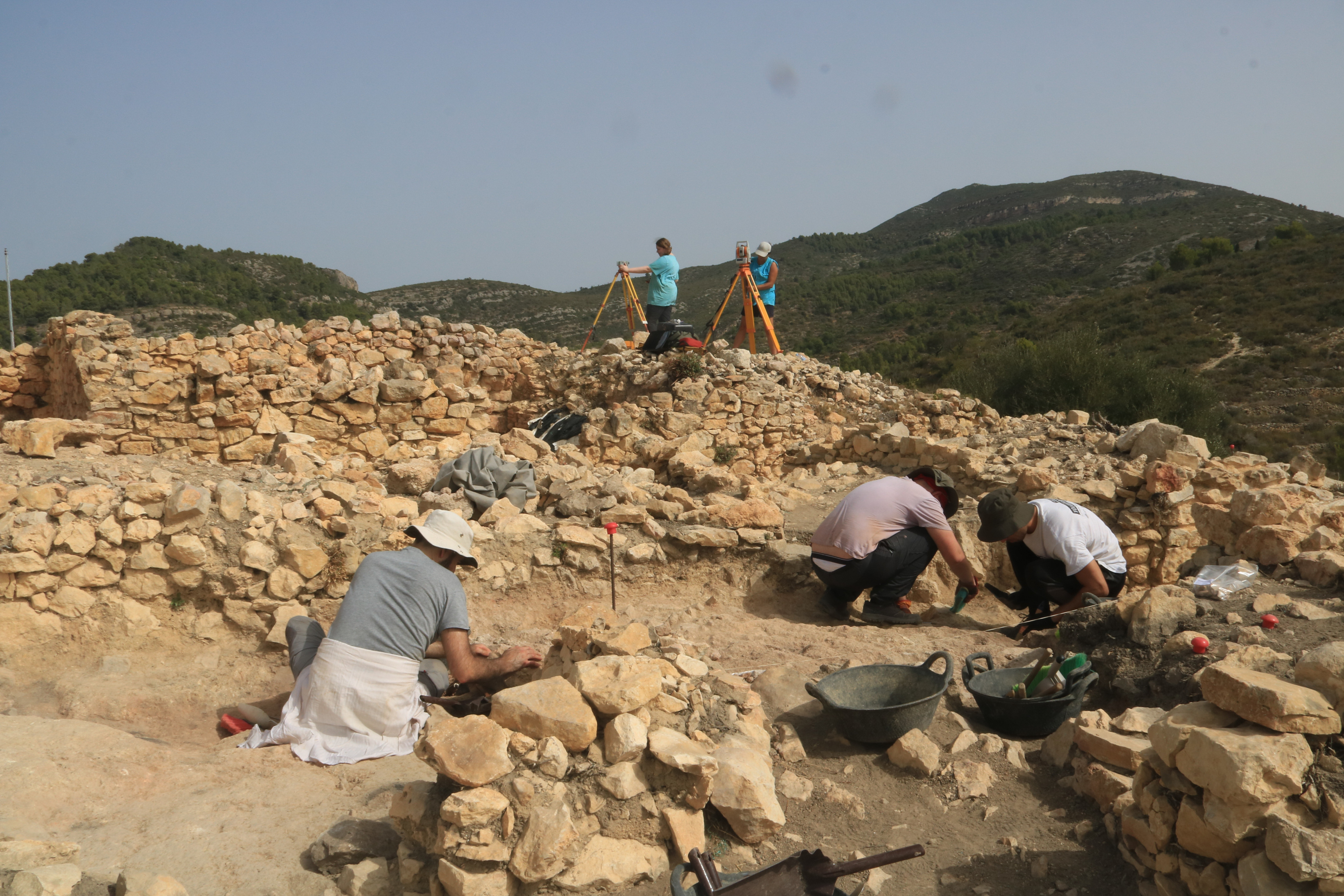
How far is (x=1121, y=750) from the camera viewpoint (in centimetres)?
278

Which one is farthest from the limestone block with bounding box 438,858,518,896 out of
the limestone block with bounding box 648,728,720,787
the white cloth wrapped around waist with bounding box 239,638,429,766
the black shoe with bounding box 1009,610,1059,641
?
the black shoe with bounding box 1009,610,1059,641

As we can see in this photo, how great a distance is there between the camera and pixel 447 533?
3559 mm

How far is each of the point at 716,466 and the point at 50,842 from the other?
5.86 meters

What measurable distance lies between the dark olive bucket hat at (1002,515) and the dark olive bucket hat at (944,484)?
0.93ft

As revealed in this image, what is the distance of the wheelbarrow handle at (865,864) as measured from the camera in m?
1.99

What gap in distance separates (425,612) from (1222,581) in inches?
156

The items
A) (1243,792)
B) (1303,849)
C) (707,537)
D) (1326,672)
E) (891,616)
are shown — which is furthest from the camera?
(707,537)

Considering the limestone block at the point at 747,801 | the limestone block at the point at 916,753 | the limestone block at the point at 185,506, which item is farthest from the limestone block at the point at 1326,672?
the limestone block at the point at 185,506

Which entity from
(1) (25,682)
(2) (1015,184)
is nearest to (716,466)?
(1) (25,682)

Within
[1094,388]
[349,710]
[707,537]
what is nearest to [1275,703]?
[349,710]

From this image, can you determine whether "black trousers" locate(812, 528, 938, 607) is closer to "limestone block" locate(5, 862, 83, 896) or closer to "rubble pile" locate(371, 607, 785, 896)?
"rubble pile" locate(371, 607, 785, 896)

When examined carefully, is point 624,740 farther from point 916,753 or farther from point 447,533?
point 447,533

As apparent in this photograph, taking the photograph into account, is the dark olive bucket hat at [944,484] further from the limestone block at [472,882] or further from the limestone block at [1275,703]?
the limestone block at [472,882]

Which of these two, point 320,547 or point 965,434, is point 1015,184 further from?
point 320,547
